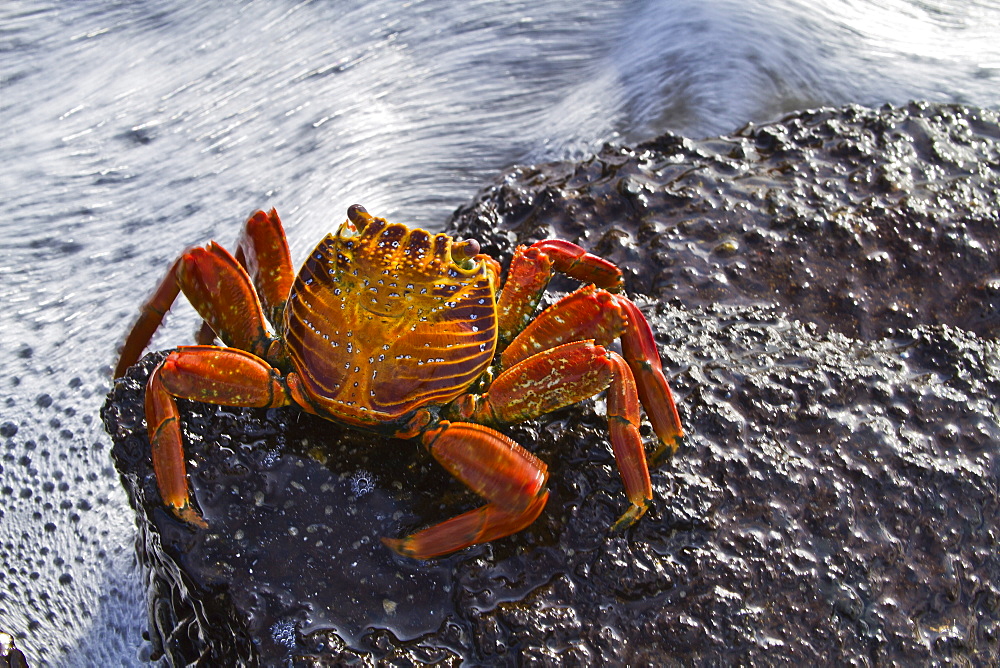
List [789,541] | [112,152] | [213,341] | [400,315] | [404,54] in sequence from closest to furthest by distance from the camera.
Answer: [400,315]
[789,541]
[213,341]
[112,152]
[404,54]

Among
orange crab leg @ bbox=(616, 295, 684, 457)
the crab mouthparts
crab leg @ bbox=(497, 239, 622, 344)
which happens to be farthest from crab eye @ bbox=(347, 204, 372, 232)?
orange crab leg @ bbox=(616, 295, 684, 457)

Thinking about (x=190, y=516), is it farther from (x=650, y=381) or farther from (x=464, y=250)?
(x=650, y=381)

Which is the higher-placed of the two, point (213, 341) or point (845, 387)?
point (213, 341)

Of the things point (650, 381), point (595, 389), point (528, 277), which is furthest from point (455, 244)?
point (650, 381)

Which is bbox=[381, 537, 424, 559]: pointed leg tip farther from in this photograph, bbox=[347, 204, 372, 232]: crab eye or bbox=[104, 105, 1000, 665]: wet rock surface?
bbox=[347, 204, 372, 232]: crab eye

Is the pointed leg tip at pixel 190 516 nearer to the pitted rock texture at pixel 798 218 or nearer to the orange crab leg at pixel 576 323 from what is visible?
the orange crab leg at pixel 576 323

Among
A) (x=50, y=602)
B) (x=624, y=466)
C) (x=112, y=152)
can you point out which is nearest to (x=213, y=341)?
(x=50, y=602)

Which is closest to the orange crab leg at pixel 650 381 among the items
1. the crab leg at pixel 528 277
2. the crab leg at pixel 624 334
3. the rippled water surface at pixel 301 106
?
the crab leg at pixel 624 334

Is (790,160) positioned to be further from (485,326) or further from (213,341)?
(213,341)

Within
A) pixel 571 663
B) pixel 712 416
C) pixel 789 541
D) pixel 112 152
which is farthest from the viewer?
pixel 112 152
